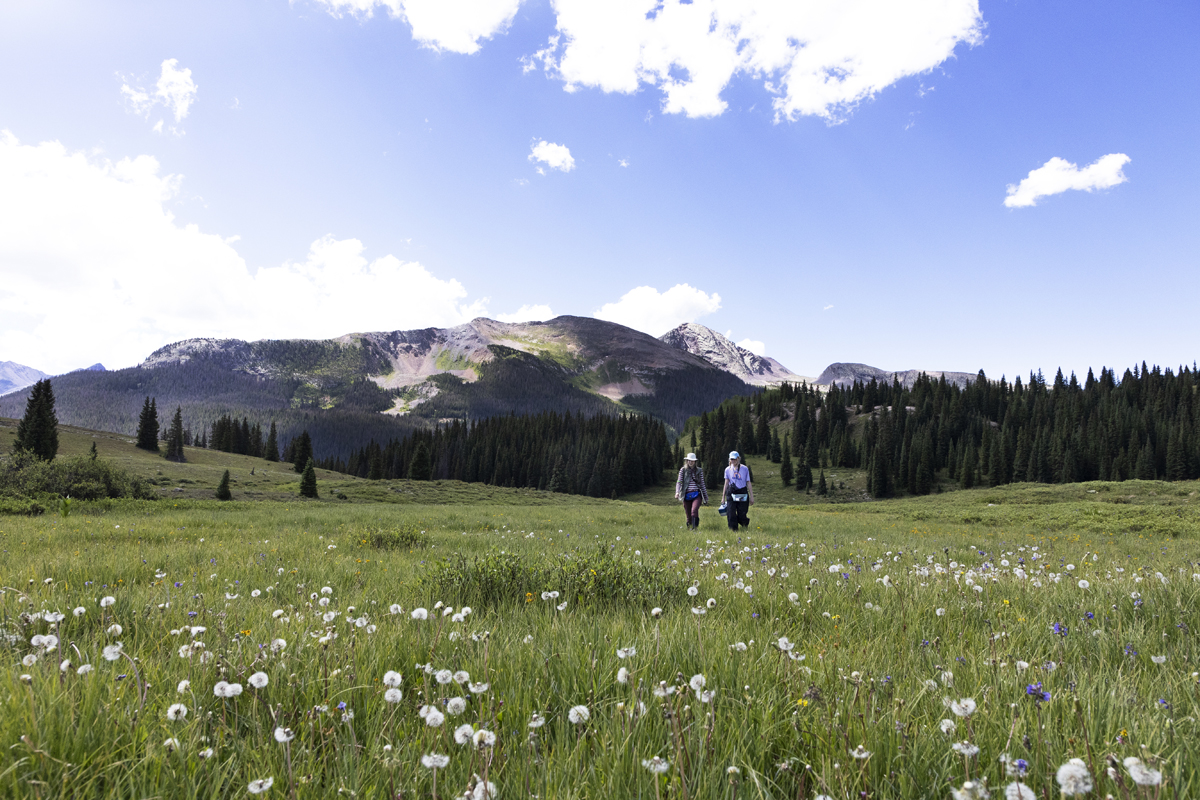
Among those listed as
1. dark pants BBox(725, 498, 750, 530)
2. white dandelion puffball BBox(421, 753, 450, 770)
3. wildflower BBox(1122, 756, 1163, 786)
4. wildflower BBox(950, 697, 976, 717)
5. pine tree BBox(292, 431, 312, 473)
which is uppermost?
wildflower BBox(1122, 756, 1163, 786)

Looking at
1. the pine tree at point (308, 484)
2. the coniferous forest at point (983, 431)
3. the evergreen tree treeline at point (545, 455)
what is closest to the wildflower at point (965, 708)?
the pine tree at point (308, 484)

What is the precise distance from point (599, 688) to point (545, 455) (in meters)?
133

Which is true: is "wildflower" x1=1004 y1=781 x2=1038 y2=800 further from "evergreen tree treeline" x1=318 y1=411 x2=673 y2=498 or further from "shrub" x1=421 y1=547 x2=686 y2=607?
"evergreen tree treeline" x1=318 y1=411 x2=673 y2=498

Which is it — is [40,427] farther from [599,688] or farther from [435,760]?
[435,760]

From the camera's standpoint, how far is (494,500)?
2339 inches

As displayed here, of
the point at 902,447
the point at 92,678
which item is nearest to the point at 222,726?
the point at 92,678

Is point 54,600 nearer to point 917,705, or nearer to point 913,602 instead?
point 917,705

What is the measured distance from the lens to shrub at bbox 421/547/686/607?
5.04 m

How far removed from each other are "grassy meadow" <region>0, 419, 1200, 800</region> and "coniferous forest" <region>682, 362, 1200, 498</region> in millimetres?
121382

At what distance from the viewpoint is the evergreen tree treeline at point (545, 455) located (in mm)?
125125

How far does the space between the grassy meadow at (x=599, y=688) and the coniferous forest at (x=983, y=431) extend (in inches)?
4779

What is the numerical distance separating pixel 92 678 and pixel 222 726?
672 millimetres

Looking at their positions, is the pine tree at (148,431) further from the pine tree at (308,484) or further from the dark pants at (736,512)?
the dark pants at (736,512)

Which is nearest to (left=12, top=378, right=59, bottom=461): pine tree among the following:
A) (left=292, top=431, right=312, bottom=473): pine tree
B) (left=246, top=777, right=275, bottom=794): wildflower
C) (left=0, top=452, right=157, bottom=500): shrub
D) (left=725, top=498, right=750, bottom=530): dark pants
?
(left=292, top=431, right=312, bottom=473): pine tree
